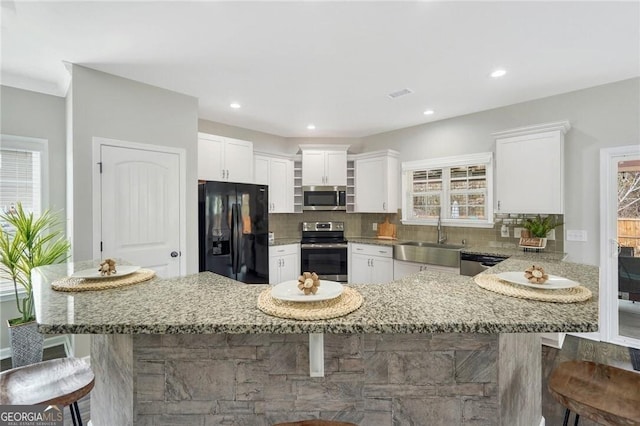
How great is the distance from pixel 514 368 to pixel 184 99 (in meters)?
3.67

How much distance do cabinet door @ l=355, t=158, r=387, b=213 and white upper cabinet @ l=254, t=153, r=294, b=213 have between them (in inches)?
45.4

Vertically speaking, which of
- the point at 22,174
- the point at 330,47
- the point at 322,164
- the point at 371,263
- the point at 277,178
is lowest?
the point at 371,263

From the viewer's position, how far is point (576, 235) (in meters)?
3.19

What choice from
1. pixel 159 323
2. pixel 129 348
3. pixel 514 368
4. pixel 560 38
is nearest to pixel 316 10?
pixel 560 38

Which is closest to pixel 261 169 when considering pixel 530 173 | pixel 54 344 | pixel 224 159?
pixel 224 159

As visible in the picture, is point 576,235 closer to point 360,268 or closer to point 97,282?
point 360,268

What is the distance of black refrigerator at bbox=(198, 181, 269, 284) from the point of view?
3.48 meters

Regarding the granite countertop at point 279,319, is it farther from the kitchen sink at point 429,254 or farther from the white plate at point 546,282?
the kitchen sink at point 429,254

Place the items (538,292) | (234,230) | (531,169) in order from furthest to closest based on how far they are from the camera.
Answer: (234,230), (531,169), (538,292)

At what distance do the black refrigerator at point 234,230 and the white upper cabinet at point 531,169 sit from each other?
3047 mm

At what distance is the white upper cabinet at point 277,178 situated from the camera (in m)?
4.64

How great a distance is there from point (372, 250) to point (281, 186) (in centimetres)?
181

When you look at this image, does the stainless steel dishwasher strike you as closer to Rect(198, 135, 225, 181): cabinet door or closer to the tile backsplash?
the tile backsplash

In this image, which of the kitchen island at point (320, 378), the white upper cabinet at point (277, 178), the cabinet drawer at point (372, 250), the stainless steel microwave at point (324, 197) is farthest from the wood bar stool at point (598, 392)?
the white upper cabinet at point (277, 178)
